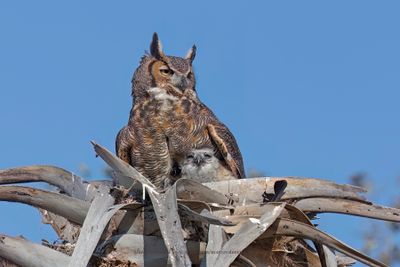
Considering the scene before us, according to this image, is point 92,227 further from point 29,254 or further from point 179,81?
point 179,81

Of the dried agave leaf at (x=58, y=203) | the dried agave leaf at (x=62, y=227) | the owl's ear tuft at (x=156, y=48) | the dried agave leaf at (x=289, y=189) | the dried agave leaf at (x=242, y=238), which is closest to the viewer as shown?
the dried agave leaf at (x=242, y=238)

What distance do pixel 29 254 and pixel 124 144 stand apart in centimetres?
173

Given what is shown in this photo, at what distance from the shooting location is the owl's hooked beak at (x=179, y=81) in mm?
4957

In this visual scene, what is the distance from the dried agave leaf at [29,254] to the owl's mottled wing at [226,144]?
1.79m

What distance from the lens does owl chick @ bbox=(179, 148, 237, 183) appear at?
178 inches

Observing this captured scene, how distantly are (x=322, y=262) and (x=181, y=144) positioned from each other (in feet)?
4.91

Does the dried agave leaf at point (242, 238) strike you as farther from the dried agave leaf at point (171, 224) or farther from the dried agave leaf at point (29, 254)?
the dried agave leaf at point (29, 254)

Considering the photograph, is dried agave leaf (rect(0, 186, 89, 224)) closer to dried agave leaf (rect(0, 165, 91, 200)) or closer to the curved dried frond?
the curved dried frond

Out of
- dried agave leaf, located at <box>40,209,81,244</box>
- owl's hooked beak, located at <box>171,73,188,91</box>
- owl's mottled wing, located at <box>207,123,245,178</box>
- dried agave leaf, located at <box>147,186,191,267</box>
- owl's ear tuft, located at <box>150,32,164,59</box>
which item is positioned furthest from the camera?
owl's ear tuft, located at <box>150,32,164,59</box>

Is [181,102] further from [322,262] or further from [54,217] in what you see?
[322,262]

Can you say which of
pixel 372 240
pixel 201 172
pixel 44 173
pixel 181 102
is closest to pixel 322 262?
pixel 44 173

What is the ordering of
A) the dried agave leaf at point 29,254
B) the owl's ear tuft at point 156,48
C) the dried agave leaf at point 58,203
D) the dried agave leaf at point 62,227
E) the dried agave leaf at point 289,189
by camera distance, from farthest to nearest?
the owl's ear tuft at point 156,48 → the dried agave leaf at point 62,227 → the dried agave leaf at point 289,189 → the dried agave leaf at point 58,203 → the dried agave leaf at point 29,254

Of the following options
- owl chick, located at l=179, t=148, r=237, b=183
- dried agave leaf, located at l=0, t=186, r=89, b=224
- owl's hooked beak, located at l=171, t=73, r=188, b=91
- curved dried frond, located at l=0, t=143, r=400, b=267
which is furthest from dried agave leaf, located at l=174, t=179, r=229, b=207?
owl's hooked beak, located at l=171, t=73, r=188, b=91

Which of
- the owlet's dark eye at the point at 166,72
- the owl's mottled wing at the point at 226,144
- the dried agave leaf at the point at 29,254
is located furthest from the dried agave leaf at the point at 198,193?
the owlet's dark eye at the point at 166,72
